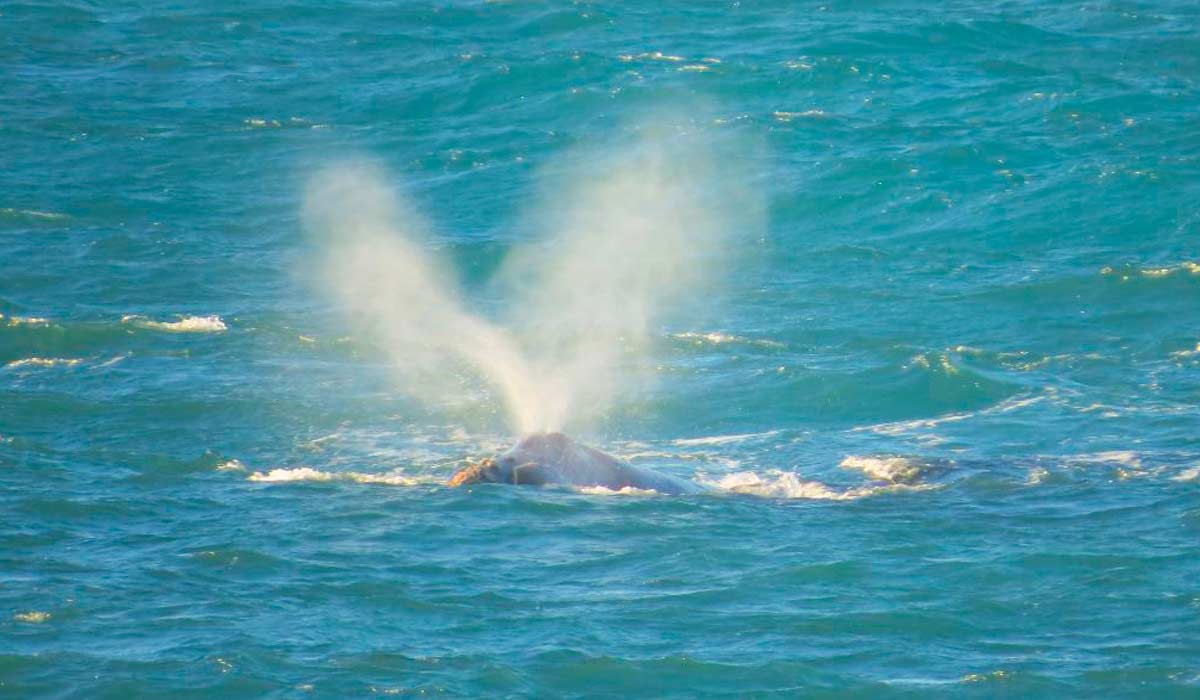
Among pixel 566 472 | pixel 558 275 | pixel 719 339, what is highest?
pixel 558 275

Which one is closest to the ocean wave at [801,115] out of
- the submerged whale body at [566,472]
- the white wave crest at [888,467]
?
the white wave crest at [888,467]

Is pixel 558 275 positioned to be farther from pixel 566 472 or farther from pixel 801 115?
pixel 566 472

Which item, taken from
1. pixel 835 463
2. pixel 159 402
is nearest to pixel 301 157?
pixel 159 402

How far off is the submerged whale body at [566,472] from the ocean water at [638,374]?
0.43 meters

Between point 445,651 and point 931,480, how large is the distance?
24.4 ft

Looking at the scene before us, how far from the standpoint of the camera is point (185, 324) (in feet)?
95.9

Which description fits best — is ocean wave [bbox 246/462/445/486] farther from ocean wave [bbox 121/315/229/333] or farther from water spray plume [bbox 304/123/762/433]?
ocean wave [bbox 121/315/229/333]

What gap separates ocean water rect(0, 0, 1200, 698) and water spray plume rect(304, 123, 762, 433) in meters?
0.50

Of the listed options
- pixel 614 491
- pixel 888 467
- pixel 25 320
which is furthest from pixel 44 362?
pixel 888 467

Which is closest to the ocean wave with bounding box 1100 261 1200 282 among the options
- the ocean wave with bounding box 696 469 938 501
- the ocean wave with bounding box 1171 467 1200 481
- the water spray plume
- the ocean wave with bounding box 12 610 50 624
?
the water spray plume

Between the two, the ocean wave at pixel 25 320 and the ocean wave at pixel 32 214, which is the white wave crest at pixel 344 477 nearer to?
the ocean wave at pixel 25 320

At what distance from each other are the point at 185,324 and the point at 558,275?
22.9ft

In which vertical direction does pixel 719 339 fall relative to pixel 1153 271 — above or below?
below

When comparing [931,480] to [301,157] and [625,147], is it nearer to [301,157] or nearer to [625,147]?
[625,147]
